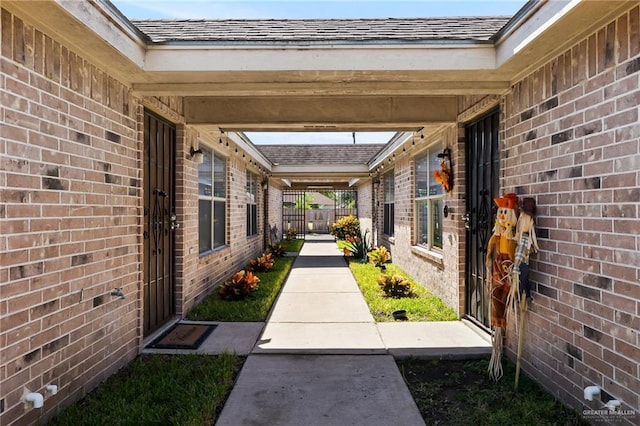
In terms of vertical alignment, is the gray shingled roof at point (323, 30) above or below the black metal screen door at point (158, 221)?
above

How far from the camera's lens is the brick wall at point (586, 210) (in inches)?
95.4

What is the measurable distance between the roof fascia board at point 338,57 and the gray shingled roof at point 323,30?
7 cm

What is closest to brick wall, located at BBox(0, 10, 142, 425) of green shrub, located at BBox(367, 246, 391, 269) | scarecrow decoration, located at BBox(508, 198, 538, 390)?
scarecrow decoration, located at BBox(508, 198, 538, 390)

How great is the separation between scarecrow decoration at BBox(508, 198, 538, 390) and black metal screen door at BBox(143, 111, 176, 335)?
378cm

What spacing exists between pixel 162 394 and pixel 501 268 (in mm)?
3112

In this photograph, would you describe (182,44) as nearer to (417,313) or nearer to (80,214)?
(80,214)

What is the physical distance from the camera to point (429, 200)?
7.17 meters

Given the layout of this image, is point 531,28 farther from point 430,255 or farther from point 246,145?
point 246,145

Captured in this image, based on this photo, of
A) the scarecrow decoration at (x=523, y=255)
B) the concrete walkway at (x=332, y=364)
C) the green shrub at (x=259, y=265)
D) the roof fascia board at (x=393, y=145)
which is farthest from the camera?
the green shrub at (x=259, y=265)

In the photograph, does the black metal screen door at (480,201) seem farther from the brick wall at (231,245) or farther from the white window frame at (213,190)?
the white window frame at (213,190)

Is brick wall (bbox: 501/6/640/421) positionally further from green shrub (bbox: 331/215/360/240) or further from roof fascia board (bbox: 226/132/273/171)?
green shrub (bbox: 331/215/360/240)

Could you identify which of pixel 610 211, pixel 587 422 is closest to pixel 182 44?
pixel 610 211

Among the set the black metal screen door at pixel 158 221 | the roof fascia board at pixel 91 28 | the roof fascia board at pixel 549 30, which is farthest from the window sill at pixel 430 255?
the roof fascia board at pixel 91 28

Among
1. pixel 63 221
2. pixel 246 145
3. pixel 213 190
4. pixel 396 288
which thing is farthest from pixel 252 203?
pixel 63 221
